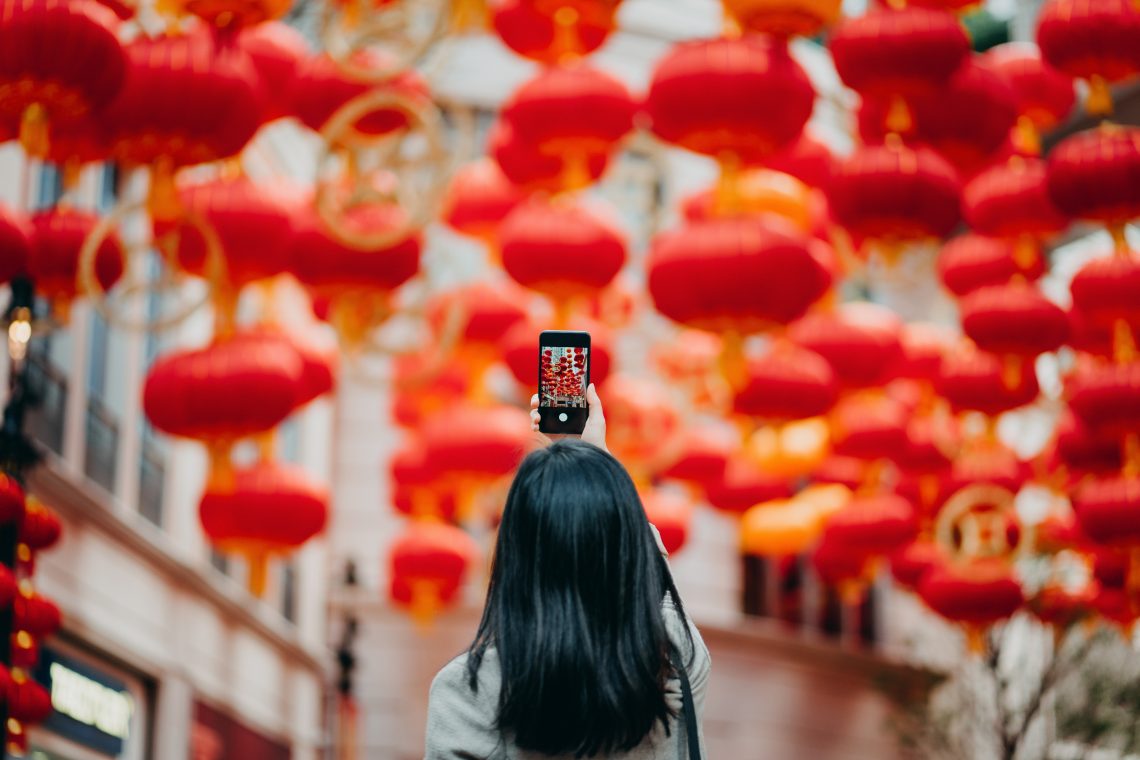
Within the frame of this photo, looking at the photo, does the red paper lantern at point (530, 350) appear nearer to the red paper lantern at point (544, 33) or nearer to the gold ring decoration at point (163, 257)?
the red paper lantern at point (544, 33)

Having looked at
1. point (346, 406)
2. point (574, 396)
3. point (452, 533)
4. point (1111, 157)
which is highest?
point (346, 406)

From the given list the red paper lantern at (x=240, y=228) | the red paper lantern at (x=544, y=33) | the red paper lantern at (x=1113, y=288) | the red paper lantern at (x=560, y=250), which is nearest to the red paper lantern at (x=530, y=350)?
the red paper lantern at (x=560, y=250)

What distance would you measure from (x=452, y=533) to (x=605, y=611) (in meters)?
9.33

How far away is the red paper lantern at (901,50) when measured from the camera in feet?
23.3

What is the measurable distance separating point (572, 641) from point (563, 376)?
66 centimetres

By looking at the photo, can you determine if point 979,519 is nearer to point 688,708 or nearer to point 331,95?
point 331,95

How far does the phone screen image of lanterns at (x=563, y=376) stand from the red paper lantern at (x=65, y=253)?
4.39 m

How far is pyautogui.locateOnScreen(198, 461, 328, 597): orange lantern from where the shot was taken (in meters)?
8.67

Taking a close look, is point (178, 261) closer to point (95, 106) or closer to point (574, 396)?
point (95, 106)

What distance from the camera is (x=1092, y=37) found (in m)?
7.29

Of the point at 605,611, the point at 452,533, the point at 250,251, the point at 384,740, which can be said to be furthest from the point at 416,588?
the point at 605,611

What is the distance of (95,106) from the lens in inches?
235

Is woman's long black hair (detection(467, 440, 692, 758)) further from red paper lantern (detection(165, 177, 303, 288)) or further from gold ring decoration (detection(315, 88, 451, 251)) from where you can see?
red paper lantern (detection(165, 177, 303, 288))

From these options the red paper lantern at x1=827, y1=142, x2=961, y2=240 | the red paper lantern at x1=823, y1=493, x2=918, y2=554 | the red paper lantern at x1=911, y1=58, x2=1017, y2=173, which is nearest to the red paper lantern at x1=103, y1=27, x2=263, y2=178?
the red paper lantern at x1=827, y1=142, x2=961, y2=240
